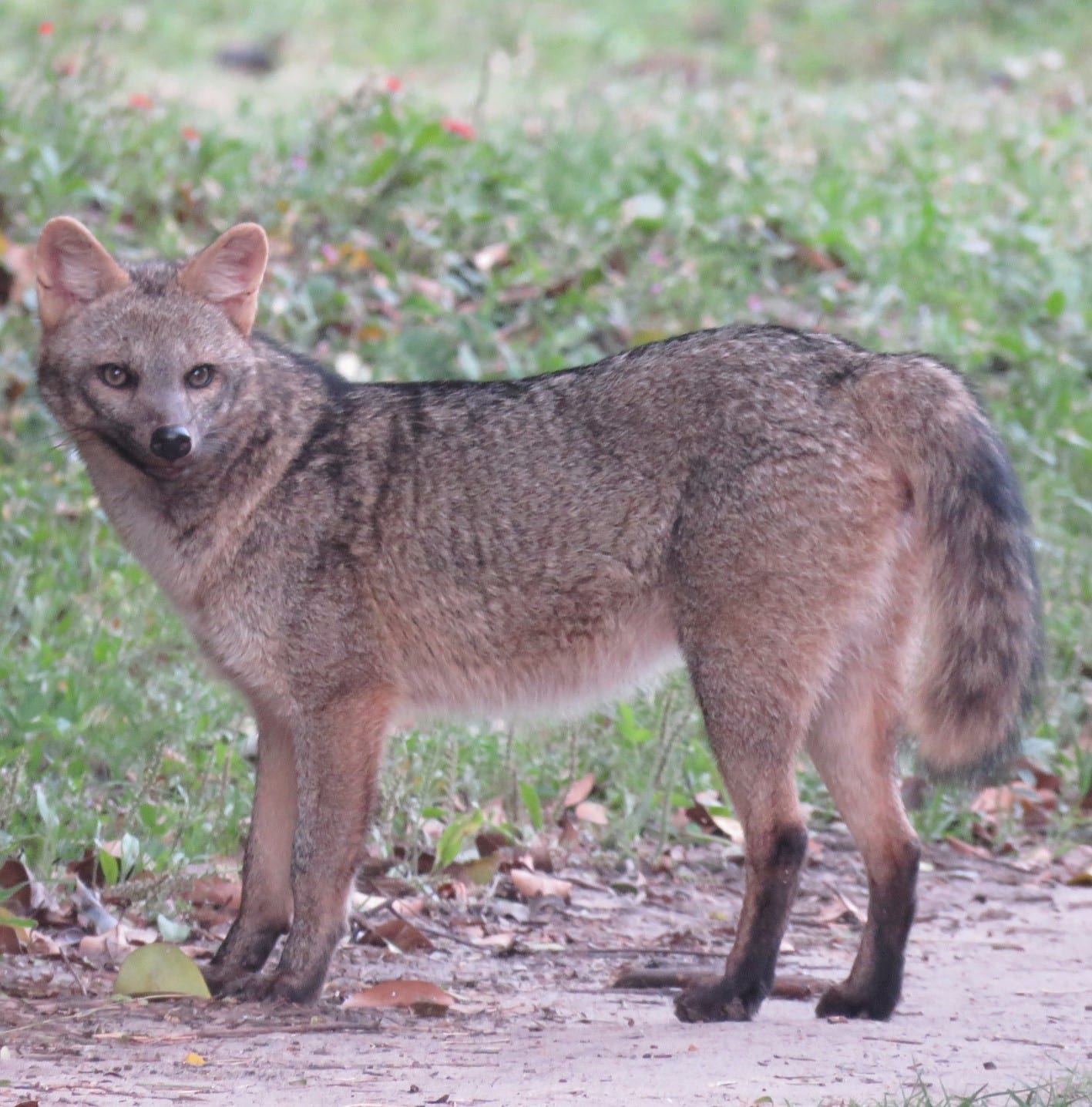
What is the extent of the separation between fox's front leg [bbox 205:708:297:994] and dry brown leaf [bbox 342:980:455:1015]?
0.41 m

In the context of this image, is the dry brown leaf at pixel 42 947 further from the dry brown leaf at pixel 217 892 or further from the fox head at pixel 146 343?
the fox head at pixel 146 343

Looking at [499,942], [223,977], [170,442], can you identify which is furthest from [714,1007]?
[170,442]

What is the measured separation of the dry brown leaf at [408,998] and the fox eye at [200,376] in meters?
1.74

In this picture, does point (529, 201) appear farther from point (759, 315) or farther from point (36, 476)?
point (36, 476)

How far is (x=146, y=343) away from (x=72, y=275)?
14.1 inches

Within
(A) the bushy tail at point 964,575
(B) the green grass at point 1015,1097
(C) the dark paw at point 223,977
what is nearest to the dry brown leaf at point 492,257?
(A) the bushy tail at point 964,575

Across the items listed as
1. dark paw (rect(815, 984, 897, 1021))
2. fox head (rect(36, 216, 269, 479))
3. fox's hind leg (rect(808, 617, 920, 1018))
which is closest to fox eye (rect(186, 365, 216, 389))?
fox head (rect(36, 216, 269, 479))

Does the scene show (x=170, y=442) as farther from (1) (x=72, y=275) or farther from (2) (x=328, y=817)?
(2) (x=328, y=817)

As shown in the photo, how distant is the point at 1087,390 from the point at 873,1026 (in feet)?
18.8

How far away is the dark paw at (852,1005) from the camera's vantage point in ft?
14.8

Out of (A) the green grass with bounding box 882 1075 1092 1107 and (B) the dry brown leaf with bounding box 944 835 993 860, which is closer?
(A) the green grass with bounding box 882 1075 1092 1107

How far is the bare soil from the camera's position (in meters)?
3.64

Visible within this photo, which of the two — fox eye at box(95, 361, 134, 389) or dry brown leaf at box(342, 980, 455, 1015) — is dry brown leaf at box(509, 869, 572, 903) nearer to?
dry brown leaf at box(342, 980, 455, 1015)

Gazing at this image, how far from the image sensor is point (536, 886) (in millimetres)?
5566
